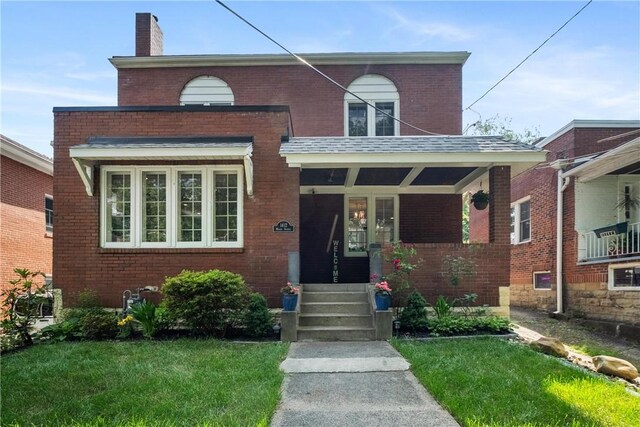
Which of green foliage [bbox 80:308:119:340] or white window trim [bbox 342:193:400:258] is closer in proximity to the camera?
green foliage [bbox 80:308:119:340]

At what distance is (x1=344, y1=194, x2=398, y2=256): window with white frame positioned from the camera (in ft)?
38.2

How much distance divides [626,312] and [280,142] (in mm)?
8598

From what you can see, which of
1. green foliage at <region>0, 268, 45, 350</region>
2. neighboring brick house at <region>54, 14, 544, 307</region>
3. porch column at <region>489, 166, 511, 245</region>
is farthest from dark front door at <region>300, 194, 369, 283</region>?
green foliage at <region>0, 268, 45, 350</region>

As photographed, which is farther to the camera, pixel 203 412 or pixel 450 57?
pixel 450 57

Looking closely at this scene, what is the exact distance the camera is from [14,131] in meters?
13.2

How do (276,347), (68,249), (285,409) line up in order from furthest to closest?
(68,249), (276,347), (285,409)

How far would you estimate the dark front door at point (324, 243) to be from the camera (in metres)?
11.6

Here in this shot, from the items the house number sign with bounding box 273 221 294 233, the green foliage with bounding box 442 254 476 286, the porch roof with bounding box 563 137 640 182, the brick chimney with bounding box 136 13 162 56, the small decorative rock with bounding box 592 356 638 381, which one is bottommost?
the small decorative rock with bounding box 592 356 638 381

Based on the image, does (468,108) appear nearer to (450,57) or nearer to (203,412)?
(450,57)

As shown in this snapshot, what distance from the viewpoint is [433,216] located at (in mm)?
11727

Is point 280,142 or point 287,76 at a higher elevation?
point 287,76

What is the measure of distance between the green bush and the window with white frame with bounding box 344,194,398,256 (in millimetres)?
4770

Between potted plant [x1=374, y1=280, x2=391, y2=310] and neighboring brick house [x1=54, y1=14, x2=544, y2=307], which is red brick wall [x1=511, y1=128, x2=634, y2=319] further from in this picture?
potted plant [x1=374, y1=280, x2=391, y2=310]

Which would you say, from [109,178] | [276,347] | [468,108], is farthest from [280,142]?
[468,108]
